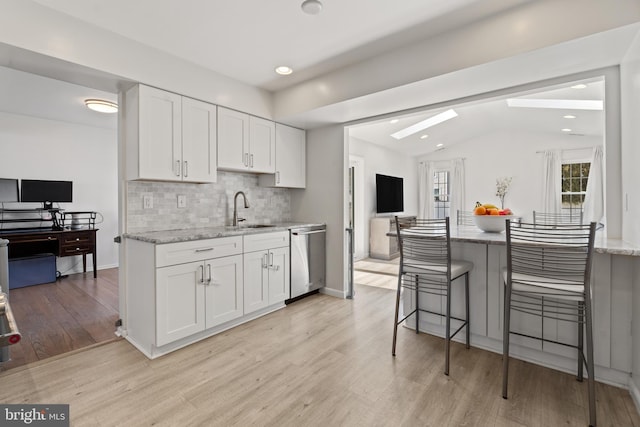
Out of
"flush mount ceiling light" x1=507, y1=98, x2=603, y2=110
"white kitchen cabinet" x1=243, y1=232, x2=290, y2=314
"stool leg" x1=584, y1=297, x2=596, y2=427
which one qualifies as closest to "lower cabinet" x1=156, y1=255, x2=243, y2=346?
"white kitchen cabinet" x1=243, y1=232, x2=290, y2=314

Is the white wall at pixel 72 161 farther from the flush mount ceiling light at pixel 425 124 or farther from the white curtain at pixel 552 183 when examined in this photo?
the white curtain at pixel 552 183

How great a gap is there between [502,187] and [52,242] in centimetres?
871

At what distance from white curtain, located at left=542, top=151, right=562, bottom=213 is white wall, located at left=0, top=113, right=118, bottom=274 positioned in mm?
8893

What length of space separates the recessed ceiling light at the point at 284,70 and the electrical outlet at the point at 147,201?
1.73m

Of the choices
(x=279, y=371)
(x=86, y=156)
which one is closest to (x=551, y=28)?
(x=279, y=371)

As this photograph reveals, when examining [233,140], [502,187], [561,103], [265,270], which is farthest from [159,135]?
[502,187]

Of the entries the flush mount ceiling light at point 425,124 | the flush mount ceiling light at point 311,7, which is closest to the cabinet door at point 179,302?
the flush mount ceiling light at point 311,7

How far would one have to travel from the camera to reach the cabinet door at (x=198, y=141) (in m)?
2.85

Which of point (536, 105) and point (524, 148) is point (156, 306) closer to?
point (536, 105)

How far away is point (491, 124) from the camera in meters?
7.02

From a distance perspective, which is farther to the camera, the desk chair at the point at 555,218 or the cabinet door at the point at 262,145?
the desk chair at the point at 555,218

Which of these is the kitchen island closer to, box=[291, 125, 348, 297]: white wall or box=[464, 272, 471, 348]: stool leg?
box=[464, 272, 471, 348]: stool leg

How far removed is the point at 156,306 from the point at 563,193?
319 inches

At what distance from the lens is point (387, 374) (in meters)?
2.10
